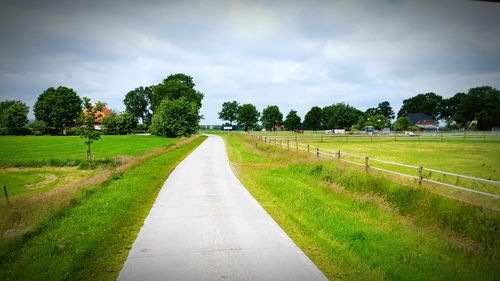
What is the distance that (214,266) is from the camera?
18.9ft

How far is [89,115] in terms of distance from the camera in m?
25.5

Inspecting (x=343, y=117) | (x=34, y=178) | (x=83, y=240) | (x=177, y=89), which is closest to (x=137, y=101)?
(x=177, y=89)

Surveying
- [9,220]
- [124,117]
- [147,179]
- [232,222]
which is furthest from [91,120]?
[124,117]

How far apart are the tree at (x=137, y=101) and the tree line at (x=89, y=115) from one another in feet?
83.1

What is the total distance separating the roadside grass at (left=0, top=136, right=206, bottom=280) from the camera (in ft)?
18.5

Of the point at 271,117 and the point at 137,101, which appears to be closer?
the point at 137,101

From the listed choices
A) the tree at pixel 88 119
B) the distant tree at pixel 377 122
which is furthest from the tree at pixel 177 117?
the distant tree at pixel 377 122

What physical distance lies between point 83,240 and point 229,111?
157185 mm

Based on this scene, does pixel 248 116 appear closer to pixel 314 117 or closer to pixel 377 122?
pixel 314 117

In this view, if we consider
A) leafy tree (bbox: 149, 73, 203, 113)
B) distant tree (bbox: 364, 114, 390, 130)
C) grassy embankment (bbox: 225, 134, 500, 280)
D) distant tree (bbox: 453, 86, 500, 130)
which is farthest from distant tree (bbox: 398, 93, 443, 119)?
grassy embankment (bbox: 225, 134, 500, 280)

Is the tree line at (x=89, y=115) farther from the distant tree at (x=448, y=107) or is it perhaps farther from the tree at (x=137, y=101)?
the distant tree at (x=448, y=107)

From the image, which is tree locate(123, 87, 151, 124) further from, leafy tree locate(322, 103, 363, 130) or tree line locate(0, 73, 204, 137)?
leafy tree locate(322, 103, 363, 130)

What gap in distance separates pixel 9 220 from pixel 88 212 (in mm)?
2125

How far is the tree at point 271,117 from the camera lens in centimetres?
15312
